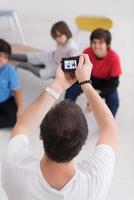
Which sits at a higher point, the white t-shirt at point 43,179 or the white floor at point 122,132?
the white t-shirt at point 43,179

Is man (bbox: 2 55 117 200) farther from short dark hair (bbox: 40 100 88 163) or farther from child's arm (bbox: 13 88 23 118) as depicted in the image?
child's arm (bbox: 13 88 23 118)

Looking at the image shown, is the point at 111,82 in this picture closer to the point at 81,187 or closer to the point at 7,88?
the point at 7,88

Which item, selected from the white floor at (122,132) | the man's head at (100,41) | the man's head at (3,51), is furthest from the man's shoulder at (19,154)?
the man's head at (100,41)

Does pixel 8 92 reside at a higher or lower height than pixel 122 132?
higher

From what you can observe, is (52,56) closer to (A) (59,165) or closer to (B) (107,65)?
(B) (107,65)

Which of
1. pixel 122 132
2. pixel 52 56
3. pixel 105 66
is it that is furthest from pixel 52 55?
pixel 122 132

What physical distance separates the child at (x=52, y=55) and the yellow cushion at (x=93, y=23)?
0.56 meters

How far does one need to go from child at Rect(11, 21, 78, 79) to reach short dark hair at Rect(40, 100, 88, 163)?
1.88 m

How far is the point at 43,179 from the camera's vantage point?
1.04 metres

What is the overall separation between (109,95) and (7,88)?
72cm

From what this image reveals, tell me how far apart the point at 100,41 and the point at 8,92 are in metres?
0.73

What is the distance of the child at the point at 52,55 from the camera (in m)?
2.88

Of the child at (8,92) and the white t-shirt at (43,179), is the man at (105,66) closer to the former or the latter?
the child at (8,92)

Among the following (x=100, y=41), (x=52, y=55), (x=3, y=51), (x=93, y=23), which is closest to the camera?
(x=3, y=51)
